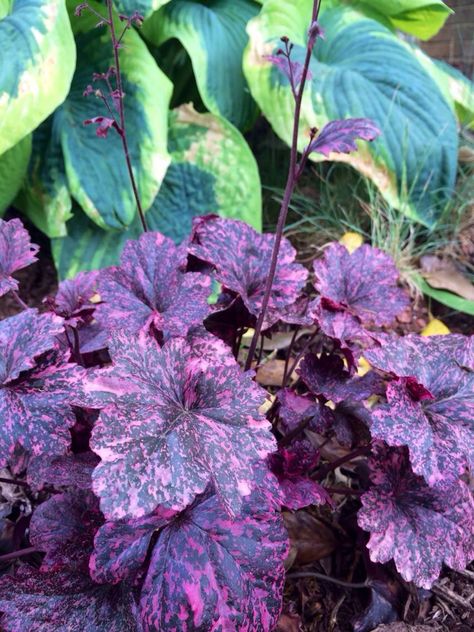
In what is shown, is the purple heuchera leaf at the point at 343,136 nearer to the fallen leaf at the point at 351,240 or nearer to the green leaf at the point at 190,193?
the green leaf at the point at 190,193

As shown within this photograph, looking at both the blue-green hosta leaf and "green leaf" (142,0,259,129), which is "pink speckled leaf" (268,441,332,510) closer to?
the blue-green hosta leaf

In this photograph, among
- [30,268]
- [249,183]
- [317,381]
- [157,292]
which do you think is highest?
[157,292]

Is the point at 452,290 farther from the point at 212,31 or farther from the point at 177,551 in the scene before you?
the point at 177,551

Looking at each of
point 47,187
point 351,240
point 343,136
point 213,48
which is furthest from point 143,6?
point 343,136

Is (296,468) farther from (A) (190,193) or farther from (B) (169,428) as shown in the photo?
(A) (190,193)

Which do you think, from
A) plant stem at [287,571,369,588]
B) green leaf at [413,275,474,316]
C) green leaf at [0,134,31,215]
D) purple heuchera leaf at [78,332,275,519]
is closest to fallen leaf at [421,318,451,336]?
green leaf at [413,275,474,316]

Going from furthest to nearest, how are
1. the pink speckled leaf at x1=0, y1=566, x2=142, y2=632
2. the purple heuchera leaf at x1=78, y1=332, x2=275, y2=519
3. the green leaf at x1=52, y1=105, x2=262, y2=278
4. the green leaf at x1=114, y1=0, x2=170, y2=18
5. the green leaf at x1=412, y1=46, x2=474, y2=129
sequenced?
the green leaf at x1=412, y1=46, x2=474, y2=129, the green leaf at x1=52, y1=105, x2=262, y2=278, the green leaf at x1=114, y1=0, x2=170, y2=18, the pink speckled leaf at x1=0, y1=566, x2=142, y2=632, the purple heuchera leaf at x1=78, y1=332, x2=275, y2=519

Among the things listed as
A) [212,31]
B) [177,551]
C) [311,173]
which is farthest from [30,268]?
[177,551]
